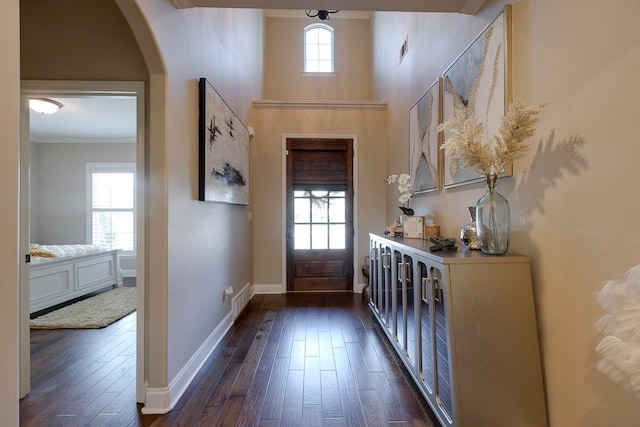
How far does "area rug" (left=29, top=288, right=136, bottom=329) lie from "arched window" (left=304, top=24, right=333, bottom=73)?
467cm

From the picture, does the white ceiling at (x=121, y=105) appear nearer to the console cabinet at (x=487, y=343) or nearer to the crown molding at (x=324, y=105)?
the crown molding at (x=324, y=105)

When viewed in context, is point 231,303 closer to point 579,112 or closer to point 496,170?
point 496,170

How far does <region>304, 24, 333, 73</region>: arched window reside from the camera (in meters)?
5.24

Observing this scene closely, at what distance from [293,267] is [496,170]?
10.7ft

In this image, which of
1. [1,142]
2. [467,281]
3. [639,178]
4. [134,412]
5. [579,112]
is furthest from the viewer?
[134,412]

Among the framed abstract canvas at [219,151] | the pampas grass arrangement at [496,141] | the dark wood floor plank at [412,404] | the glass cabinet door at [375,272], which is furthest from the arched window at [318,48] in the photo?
the dark wood floor plank at [412,404]

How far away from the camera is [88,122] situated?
190 inches

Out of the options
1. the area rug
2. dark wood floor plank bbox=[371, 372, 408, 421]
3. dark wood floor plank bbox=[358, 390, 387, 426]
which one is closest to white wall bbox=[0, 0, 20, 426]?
dark wood floor plank bbox=[358, 390, 387, 426]

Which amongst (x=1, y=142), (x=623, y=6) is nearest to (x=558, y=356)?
(x=623, y=6)

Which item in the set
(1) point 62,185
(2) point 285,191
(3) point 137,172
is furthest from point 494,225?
(1) point 62,185

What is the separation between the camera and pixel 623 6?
0.94 meters

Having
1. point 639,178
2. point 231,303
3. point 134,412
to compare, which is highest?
point 639,178

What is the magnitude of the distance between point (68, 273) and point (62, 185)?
311cm

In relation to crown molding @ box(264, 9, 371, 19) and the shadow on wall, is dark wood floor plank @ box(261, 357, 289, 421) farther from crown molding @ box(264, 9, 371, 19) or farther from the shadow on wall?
crown molding @ box(264, 9, 371, 19)
